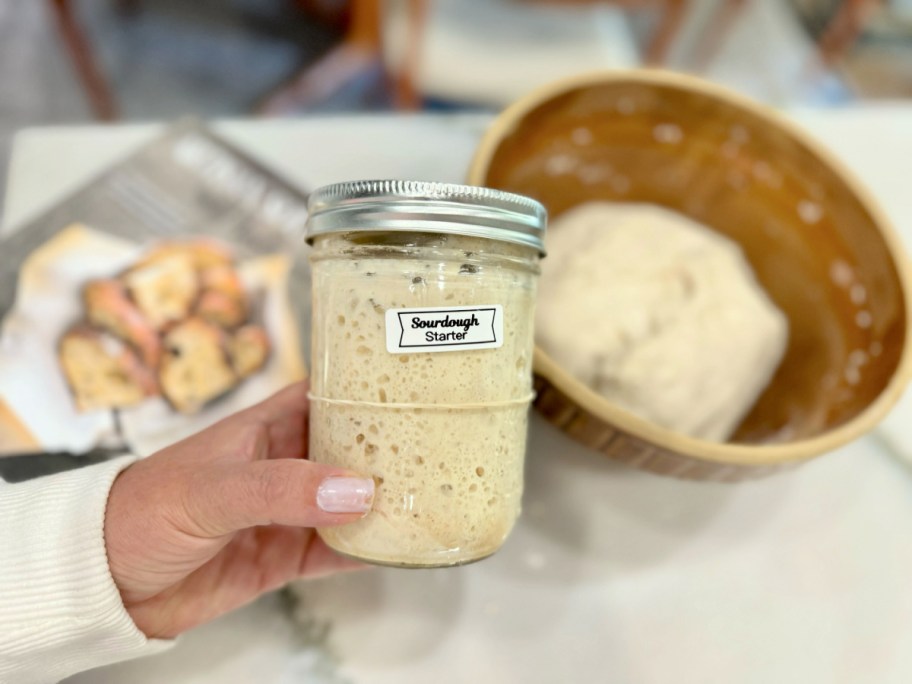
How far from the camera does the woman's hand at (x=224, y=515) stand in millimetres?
349

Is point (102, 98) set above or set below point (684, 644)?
above

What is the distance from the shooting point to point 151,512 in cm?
38

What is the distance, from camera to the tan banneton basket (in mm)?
549

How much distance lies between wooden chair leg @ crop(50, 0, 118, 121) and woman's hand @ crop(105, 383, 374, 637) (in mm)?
1040

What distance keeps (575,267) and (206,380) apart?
361mm

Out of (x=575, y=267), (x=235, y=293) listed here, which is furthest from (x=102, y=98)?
(x=575, y=267)

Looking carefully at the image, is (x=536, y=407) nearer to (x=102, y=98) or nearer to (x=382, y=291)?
(x=382, y=291)

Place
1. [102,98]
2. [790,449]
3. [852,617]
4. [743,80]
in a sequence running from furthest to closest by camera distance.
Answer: [743,80], [102,98], [852,617], [790,449]

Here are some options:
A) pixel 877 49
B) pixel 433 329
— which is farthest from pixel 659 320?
pixel 877 49

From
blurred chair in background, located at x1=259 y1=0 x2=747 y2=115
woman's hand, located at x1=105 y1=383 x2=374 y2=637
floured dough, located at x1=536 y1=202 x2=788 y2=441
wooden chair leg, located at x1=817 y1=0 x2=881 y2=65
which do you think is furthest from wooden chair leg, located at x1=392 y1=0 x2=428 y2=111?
wooden chair leg, located at x1=817 y1=0 x2=881 y2=65

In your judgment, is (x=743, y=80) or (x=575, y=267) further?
(x=743, y=80)

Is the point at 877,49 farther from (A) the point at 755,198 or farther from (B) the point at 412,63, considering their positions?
(A) the point at 755,198

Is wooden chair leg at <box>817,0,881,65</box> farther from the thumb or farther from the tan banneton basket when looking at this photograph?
the thumb

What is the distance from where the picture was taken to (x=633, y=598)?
55 cm
